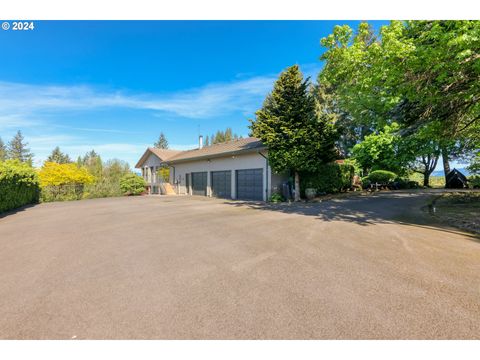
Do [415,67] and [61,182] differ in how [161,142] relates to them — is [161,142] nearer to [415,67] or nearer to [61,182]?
[61,182]

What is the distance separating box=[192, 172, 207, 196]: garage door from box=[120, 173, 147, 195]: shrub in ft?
20.3

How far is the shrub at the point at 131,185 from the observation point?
2252 centimetres

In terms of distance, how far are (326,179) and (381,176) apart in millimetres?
8229

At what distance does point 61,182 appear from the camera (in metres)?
19.1

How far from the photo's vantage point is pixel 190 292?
309 cm

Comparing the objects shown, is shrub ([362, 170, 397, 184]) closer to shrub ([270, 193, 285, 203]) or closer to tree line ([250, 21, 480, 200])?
tree line ([250, 21, 480, 200])

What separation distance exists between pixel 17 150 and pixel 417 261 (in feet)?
303

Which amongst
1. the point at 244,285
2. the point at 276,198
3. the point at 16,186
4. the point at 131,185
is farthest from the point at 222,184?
the point at 244,285

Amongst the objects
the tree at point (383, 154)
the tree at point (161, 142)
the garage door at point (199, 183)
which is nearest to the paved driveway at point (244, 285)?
the garage door at point (199, 183)

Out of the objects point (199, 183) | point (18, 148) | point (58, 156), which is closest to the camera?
point (199, 183)

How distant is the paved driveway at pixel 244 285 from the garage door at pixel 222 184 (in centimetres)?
1110

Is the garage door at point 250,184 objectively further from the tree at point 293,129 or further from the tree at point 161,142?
the tree at point 161,142
